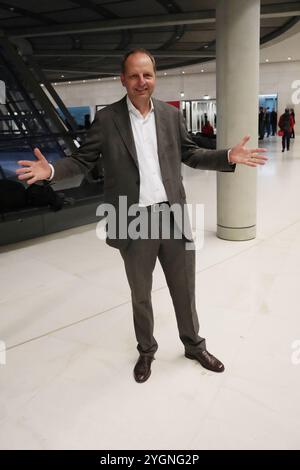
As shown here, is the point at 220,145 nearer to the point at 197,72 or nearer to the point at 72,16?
the point at 72,16

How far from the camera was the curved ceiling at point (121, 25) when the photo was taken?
354 inches

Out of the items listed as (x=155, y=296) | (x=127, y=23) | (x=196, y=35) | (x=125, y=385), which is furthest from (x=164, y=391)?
(x=196, y=35)

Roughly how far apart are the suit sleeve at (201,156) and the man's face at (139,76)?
30 centimetres

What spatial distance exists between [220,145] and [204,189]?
4.42 metres

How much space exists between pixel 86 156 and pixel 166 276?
38.0 inches

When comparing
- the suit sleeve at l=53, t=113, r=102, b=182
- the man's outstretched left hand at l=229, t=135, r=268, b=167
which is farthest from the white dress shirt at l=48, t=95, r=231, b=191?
the man's outstretched left hand at l=229, t=135, r=268, b=167

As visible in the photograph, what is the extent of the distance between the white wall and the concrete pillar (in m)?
22.3

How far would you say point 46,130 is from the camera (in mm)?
11125

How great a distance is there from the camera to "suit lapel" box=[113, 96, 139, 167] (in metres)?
2.42

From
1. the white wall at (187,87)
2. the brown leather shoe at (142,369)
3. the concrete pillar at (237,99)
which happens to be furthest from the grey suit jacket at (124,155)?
the white wall at (187,87)

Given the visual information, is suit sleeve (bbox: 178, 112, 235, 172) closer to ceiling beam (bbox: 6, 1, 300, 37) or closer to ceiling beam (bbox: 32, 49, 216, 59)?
ceiling beam (bbox: 6, 1, 300, 37)

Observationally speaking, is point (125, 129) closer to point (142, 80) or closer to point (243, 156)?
point (142, 80)

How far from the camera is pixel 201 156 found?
2652 mm

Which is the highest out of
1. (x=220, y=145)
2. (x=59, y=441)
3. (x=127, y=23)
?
(x=127, y=23)
